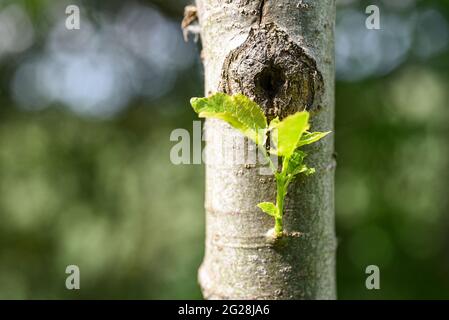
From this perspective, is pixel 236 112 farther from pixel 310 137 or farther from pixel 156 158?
pixel 156 158

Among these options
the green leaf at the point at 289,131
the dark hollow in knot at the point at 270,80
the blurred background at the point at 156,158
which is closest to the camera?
the green leaf at the point at 289,131

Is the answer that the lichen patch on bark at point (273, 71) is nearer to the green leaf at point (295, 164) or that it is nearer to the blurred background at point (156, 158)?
the green leaf at point (295, 164)

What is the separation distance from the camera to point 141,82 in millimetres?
2385

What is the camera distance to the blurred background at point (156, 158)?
6.74 feet

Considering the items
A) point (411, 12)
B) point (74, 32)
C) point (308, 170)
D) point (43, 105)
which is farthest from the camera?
point (43, 105)

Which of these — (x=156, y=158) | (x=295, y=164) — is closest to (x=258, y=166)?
(x=295, y=164)

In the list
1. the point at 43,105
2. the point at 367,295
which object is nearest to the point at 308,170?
the point at 367,295

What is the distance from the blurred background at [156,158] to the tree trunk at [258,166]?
5.24 feet

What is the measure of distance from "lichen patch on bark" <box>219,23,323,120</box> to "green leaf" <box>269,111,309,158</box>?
0.06m

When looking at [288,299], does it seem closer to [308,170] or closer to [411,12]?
[308,170]

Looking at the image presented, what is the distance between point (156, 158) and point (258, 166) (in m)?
2.05

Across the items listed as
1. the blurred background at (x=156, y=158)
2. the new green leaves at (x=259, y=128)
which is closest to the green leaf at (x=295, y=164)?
the new green leaves at (x=259, y=128)

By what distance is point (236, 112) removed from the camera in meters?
0.38

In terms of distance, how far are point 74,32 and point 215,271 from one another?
1976 millimetres
